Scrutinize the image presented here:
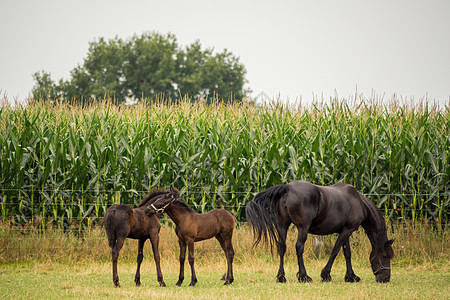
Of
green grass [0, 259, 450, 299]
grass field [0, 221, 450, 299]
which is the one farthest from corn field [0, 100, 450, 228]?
green grass [0, 259, 450, 299]

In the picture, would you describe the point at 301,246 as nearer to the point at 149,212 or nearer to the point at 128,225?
the point at 149,212

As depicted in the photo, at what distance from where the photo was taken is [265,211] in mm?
9469

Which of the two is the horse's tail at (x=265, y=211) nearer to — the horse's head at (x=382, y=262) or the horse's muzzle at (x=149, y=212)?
the horse's muzzle at (x=149, y=212)

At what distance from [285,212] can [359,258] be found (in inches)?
129

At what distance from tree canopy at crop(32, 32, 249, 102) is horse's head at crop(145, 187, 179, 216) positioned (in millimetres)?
29953

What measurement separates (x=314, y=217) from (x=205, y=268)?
9.98ft

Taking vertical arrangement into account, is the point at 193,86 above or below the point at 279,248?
above

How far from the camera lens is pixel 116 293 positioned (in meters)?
8.48

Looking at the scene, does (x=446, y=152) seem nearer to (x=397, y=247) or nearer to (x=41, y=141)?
(x=397, y=247)

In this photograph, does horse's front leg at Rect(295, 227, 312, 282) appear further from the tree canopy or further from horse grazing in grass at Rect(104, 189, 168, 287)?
the tree canopy

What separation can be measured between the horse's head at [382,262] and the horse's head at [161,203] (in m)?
3.62

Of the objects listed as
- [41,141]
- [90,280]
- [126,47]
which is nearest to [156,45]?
[126,47]

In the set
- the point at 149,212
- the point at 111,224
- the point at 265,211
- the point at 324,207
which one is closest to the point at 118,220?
the point at 111,224

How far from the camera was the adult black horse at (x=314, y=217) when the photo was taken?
9.38m
